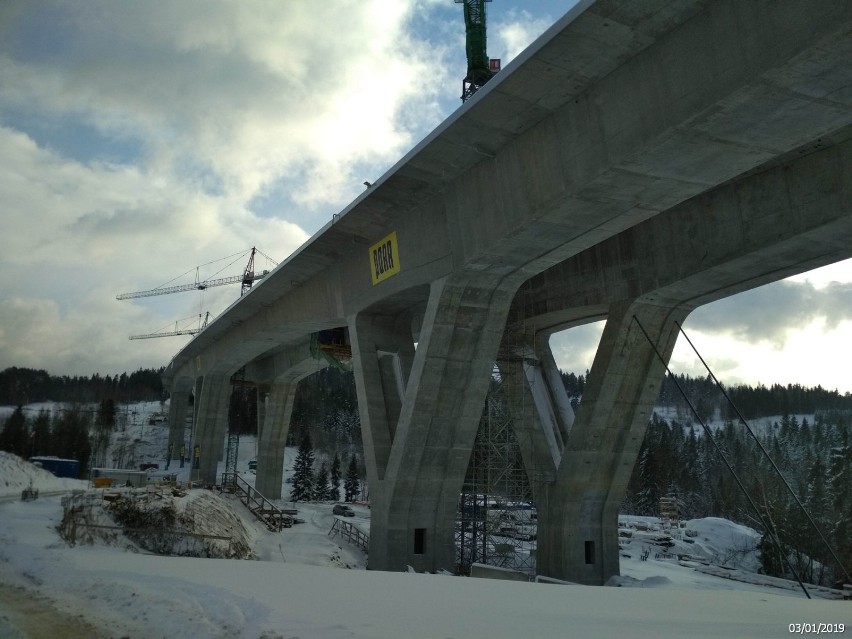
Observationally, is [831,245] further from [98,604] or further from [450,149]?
[98,604]

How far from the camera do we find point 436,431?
68.0 ft

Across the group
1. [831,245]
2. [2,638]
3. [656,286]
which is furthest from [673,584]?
[2,638]

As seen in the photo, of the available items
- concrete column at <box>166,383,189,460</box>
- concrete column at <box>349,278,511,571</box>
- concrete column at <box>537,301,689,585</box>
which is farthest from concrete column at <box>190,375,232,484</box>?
concrete column at <box>537,301,689,585</box>

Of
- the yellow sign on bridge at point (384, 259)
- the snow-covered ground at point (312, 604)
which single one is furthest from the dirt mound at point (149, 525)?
the yellow sign on bridge at point (384, 259)

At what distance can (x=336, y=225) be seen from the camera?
2198 cm

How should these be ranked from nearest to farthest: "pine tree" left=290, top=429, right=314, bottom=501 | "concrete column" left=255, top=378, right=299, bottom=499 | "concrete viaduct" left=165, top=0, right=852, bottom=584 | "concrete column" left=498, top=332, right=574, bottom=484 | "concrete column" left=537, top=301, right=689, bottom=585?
1. "concrete viaduct" left=165, top=0, right=852, bottom=584
2. "concrete column" left=537, top=301, right=689, bottom=585
3. "concrete column" left=498, top=332, right=574, bottom=484
4. "concrete column" left=255, top=378, right=299, bottom=499
5. "pine tree" left=290, top=429, right=314, bottom=501

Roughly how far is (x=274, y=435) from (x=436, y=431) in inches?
1425

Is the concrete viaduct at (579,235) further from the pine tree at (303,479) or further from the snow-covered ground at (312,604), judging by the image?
the pine tree at (303,479)

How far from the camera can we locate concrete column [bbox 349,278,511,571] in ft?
64.0

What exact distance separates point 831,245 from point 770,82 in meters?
8.69
